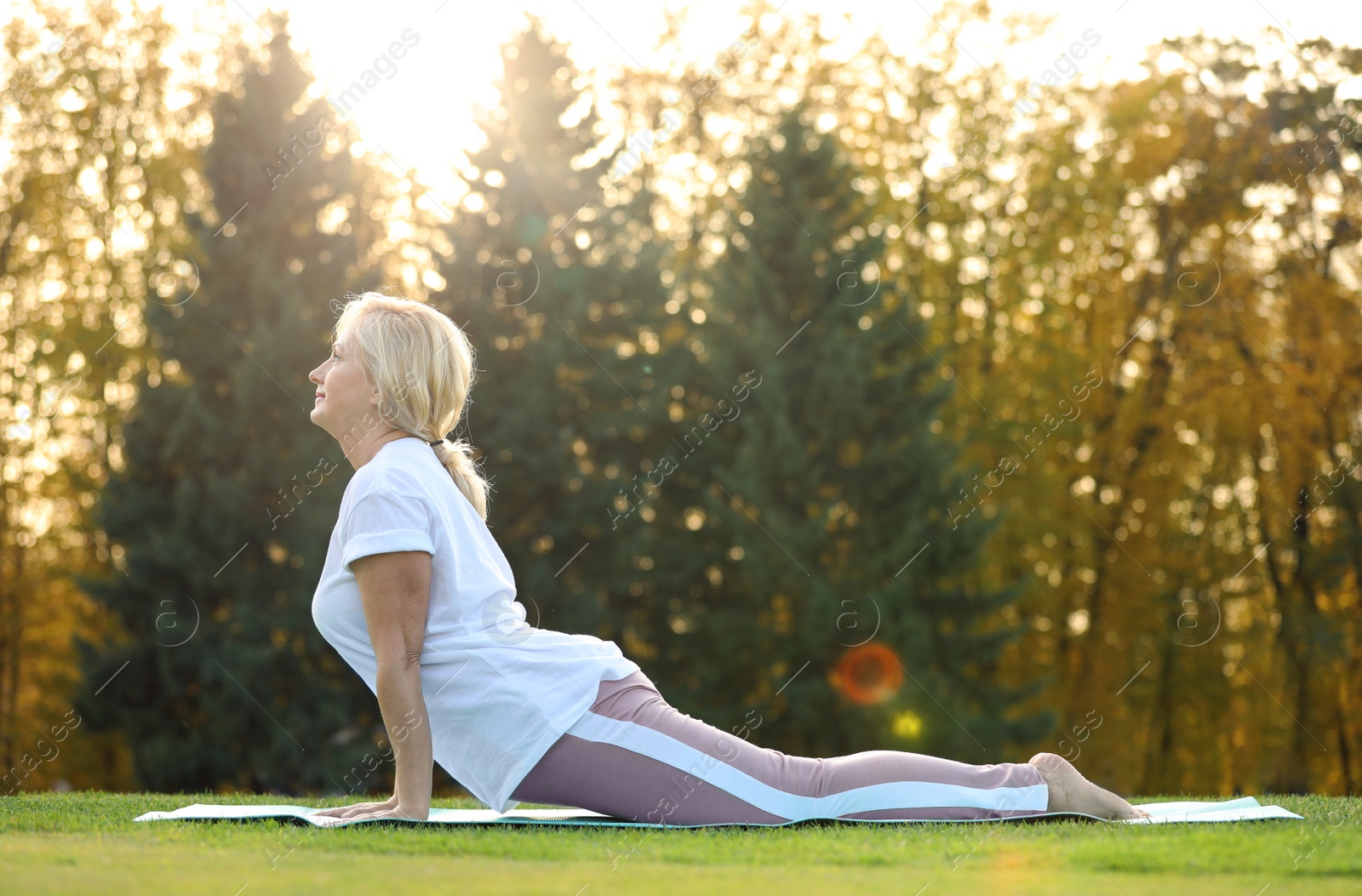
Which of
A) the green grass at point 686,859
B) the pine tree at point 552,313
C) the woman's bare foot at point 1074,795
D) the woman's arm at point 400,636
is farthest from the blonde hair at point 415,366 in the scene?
the pine tree at point 552,313

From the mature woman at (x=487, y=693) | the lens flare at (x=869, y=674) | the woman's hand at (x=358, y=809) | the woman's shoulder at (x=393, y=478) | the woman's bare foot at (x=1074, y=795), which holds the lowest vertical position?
the lens flare at (x=869, y=674)

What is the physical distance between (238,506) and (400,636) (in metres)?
16.4

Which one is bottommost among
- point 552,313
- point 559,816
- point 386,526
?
point 559,816

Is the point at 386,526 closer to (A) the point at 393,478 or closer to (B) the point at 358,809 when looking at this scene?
(A) the point at 393,478

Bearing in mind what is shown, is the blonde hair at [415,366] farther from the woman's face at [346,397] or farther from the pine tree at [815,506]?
the pine tree at [815,506]

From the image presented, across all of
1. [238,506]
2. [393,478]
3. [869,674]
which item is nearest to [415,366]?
[393,478]

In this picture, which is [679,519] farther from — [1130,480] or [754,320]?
[1130,480]

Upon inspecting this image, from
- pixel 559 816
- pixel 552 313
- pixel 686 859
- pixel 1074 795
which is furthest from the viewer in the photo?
pixel 552 313

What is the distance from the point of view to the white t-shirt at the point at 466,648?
3.75 m

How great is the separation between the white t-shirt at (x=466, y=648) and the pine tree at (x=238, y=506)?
14852 millimetres

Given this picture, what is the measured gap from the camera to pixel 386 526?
3691 mm

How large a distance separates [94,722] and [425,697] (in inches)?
685

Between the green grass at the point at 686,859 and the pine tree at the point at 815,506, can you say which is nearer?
the green grass at the point at 686,859

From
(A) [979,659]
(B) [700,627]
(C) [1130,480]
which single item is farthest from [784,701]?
(C) [1130,480]
